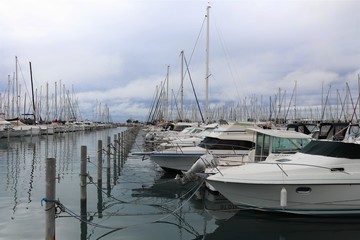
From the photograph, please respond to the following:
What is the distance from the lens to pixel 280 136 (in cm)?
1389

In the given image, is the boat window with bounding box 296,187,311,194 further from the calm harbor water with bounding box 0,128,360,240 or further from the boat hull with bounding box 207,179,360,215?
the calm harbor water with bounding box 0,128,360,240

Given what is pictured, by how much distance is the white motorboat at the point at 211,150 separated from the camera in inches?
715

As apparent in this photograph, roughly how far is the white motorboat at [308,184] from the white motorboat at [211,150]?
6.82 meters

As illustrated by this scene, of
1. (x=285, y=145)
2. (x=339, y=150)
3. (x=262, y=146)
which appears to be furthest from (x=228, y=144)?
(x=339, y=150)

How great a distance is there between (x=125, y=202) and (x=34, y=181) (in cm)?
666

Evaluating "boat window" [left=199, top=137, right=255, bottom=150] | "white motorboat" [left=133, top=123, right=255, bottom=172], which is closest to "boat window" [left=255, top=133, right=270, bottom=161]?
"white motorboat" [left=133, top=123, right=255, bottom=172]

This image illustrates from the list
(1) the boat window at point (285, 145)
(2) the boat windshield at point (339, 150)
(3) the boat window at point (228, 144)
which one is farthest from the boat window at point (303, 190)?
(3) the boat window at point (228, 144)

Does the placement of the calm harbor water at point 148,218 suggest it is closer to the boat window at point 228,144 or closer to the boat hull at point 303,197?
the boat hull at point 303,197

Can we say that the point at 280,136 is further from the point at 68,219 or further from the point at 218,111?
the point at 218,111

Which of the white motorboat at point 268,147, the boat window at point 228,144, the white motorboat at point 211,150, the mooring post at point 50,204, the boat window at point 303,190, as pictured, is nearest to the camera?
the mooring post at point 50,204

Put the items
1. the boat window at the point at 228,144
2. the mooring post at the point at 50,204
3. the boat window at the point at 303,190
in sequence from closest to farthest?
the mooring post at the point at 50,204, the boat window at the point at 303,190, the boat window at the point at 228,144

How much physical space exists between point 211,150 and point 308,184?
868 centimetres

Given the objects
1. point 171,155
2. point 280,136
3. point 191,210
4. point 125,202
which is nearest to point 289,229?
point 191,210

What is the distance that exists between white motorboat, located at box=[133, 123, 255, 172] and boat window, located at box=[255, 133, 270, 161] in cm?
312
